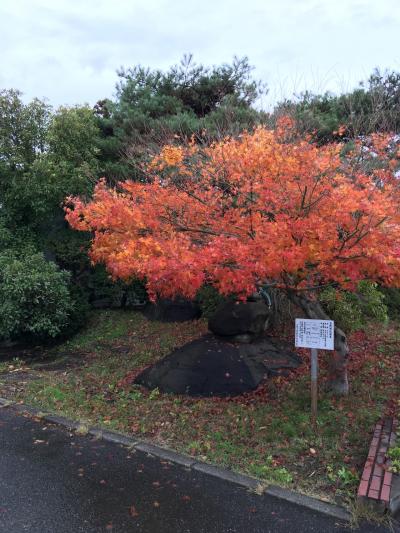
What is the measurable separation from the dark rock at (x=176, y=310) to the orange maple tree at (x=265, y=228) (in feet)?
16.3

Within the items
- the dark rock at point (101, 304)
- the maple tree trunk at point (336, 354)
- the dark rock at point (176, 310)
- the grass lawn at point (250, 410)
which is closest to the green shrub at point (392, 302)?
the grass lawn at point (250, 410)

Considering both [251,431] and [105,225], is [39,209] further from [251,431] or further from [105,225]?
[251,431]

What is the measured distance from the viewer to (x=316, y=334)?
17.4 ft

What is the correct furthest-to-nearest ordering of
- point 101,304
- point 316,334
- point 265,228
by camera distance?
1. point 101,304
2. point 316,334
3. point 265,228

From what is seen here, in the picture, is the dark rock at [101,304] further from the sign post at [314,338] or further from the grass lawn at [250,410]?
the sign post at [314,338]

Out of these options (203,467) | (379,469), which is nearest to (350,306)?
(379,469)

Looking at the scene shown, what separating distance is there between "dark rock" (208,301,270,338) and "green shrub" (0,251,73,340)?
4.32 meters

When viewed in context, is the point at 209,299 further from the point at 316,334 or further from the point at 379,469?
the point at 379,469

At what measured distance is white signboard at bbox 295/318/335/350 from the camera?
17.1 ft

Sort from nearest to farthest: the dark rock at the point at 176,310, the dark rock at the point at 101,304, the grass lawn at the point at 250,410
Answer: the grass lawn at the point at 250,410, the dark rock at the point at 176,310, the dark rock at the point at 101,304

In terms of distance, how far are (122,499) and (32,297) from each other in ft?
22.8

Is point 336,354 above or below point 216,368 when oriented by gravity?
above

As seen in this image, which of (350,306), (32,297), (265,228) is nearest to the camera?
(265,228)

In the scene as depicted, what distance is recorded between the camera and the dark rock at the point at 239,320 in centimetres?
774
